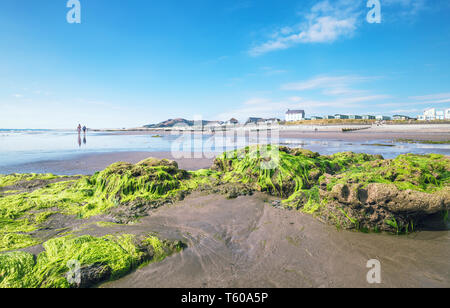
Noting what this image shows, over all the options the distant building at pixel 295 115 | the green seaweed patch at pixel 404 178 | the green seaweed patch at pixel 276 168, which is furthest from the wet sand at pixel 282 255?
the distant building at pixel 295 115

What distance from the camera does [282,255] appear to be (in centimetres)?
219

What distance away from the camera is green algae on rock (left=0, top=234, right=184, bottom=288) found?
5.97 ft

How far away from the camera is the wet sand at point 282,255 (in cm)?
183

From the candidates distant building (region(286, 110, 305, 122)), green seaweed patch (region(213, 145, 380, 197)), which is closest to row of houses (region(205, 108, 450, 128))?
distant building (region(286, 110, 305, 122))

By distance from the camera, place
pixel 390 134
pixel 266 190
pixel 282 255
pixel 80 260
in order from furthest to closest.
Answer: pixel 390 134, pixel 266 190, pixel 282 255, pixel 80 260

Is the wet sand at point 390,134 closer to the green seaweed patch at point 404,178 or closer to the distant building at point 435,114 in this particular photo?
the green seaweed patch at point 404,178

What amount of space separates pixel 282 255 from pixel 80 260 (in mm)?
2103

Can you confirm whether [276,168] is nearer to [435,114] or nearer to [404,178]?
[404,178]

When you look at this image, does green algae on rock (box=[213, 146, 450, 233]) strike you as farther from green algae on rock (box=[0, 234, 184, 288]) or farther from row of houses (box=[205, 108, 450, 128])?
row of houses (box=[205, 108, 450, 128])

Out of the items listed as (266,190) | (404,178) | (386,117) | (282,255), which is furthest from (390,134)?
(386,117)

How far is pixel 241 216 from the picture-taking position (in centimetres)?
316

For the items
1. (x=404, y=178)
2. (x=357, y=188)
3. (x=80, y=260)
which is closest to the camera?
(x=80, y=260)

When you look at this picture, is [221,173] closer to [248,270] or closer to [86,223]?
[86,223]

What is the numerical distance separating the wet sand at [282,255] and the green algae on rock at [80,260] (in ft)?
0.46
